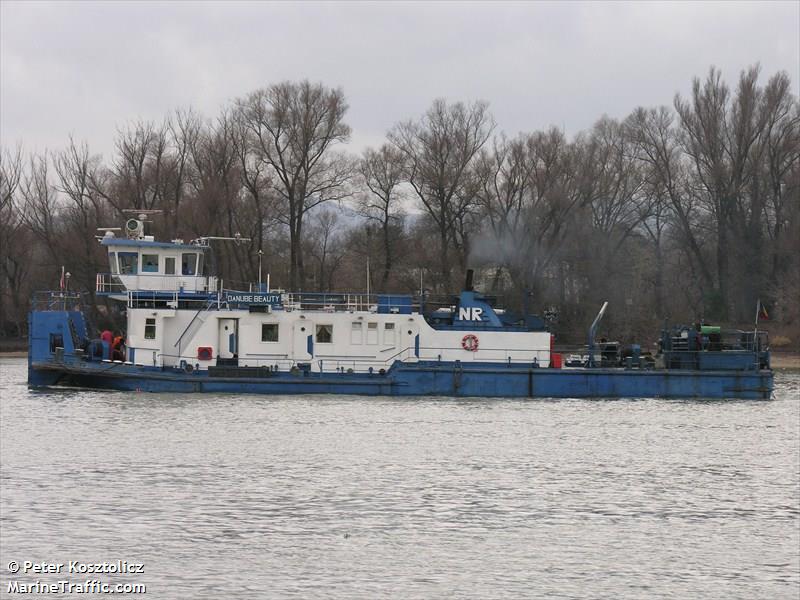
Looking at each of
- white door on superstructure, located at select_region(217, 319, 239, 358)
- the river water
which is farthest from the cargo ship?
the river water

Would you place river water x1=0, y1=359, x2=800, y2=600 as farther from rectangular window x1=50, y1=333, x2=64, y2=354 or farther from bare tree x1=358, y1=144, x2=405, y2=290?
bare tree x1=358, y1=144, x2=405, y2=290

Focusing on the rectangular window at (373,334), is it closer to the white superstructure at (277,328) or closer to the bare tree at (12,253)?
the white superstructure at (277,328)

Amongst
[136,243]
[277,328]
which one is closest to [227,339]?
[277,328]

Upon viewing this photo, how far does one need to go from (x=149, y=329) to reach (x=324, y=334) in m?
5.50

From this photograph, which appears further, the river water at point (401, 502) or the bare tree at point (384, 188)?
the bare tree at point (384, 188)

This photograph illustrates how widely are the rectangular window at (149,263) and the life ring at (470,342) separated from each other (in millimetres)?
10132

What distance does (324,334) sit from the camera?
3778 centimetres

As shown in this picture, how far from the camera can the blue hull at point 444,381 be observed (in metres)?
36.2

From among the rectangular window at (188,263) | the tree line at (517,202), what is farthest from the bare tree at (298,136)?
the rectangular window at (188,263)

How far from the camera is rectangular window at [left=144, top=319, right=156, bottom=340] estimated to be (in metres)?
37.4

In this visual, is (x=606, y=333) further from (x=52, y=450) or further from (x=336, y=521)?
(x=336, y=521)

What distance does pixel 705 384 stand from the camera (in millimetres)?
38062

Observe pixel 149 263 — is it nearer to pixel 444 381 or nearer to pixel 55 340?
pixel 55 340

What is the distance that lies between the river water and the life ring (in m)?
5.13
